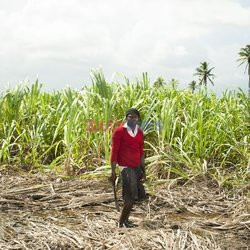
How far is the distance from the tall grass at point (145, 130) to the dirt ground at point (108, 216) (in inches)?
15.9

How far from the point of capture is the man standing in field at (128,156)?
3617 mm

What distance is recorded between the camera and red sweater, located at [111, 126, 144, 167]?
11.9ft

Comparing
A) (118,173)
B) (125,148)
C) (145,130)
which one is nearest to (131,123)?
(125,148)

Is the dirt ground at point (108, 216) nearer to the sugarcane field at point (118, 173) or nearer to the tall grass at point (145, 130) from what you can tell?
the sugarcane field at point (118, 173)

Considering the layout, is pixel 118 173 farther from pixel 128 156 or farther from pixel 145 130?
pixel 128 156

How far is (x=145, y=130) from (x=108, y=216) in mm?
1939

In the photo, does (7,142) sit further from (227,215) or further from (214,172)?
(227,215)

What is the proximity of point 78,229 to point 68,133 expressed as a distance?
2.29m

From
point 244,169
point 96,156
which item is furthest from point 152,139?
point 244,169

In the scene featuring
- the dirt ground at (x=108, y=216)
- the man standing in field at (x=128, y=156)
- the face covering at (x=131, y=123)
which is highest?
the face covering at (x=131, y=123)

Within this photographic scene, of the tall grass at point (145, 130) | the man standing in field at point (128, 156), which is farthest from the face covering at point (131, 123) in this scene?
the tall grass at point (145, 130)

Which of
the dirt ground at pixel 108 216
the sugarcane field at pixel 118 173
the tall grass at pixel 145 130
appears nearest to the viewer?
the dirt ground at pixel 108 216

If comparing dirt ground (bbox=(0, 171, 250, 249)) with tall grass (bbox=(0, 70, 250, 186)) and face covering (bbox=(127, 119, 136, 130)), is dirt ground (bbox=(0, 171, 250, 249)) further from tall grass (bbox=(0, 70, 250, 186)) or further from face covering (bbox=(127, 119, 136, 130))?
face covering (bbox=(127, 119, 136, 130))

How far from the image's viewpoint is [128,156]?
3.67 meters
